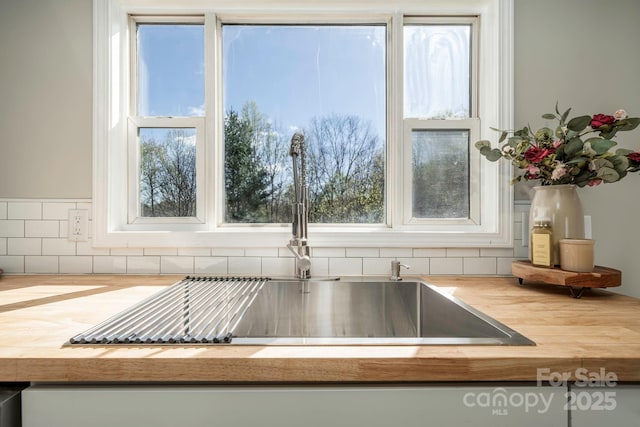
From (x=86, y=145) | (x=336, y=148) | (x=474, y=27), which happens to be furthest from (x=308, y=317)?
(x=474, y=27)

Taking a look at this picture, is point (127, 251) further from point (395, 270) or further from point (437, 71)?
point (437, 71)

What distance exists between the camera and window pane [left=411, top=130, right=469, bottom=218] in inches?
60.7

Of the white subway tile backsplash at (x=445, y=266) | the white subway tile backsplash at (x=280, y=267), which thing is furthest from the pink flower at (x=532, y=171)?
the white subway tile backsplash at (x=280, y=267)

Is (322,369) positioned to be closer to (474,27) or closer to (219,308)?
(219,308)

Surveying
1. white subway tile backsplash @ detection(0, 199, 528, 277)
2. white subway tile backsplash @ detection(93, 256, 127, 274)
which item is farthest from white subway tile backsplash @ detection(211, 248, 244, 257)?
white subway tile backsplash @ detection(93, 256, 127, 274)

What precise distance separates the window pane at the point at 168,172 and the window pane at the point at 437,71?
39.3 inches

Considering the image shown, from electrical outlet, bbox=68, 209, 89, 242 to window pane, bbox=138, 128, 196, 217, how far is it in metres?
0.22

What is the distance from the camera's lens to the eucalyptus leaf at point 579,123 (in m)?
1.15

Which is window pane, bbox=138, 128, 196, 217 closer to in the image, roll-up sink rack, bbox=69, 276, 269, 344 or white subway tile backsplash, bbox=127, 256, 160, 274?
white subway tile backsplash, bbox=127, 256, 160, 274

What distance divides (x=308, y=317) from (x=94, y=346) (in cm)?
72

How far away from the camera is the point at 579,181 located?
117cm

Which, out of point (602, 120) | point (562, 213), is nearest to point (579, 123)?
point (602, 120)

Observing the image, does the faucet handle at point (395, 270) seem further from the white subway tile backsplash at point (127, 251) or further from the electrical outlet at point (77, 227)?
the electrical outlet at point (77, 227)

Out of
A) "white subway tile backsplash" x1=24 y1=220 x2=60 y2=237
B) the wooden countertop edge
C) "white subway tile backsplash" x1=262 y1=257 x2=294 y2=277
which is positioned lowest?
the wooden countertop edge
